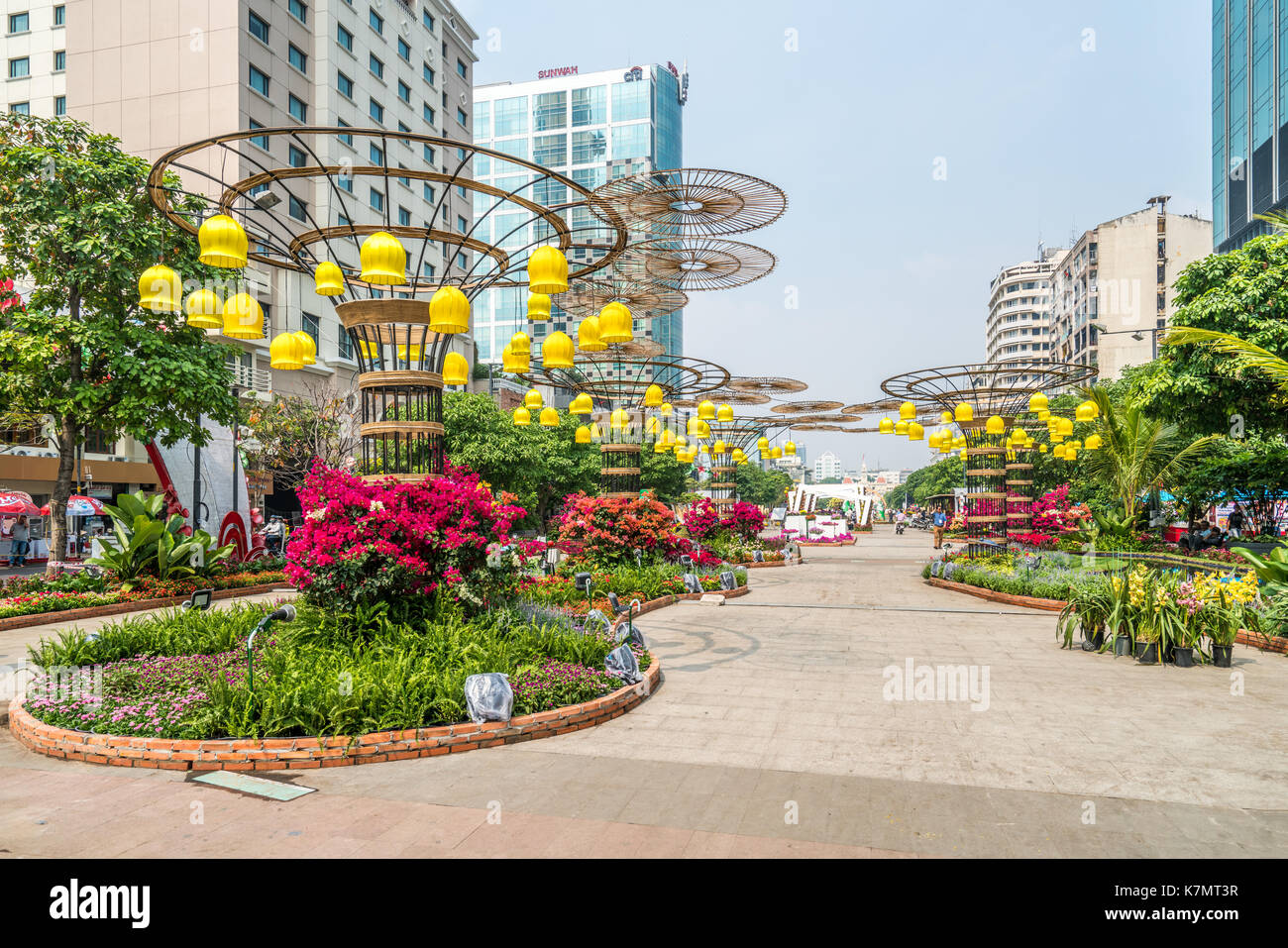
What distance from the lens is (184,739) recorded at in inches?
254

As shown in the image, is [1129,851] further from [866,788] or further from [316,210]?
[316,210]

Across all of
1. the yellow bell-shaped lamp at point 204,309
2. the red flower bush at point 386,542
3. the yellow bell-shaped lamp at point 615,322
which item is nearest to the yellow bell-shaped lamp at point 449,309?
the yellow bell-shaped lamp at point 615,322

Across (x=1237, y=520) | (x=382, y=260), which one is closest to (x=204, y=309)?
(x=382, y=260)

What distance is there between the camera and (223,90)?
33406 mm

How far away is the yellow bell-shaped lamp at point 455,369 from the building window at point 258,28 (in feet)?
107

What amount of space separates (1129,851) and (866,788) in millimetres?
1705

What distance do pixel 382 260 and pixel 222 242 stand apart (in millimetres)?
1290

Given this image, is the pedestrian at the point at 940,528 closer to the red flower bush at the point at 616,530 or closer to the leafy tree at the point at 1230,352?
the leafy tree at the point at 1230,352

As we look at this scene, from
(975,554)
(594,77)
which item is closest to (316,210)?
(975,554)

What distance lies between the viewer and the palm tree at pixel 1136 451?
889 inches

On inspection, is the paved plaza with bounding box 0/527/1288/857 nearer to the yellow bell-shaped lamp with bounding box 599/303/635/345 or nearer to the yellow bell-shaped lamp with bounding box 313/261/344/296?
the yellow bell-shaped lamp with bounding box 599/303/635/345

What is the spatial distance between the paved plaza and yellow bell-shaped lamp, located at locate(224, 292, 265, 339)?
Answer: 386cm

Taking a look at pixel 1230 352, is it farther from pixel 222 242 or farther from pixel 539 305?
pixel 222 242

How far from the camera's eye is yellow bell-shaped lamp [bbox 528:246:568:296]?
22.8 feet
